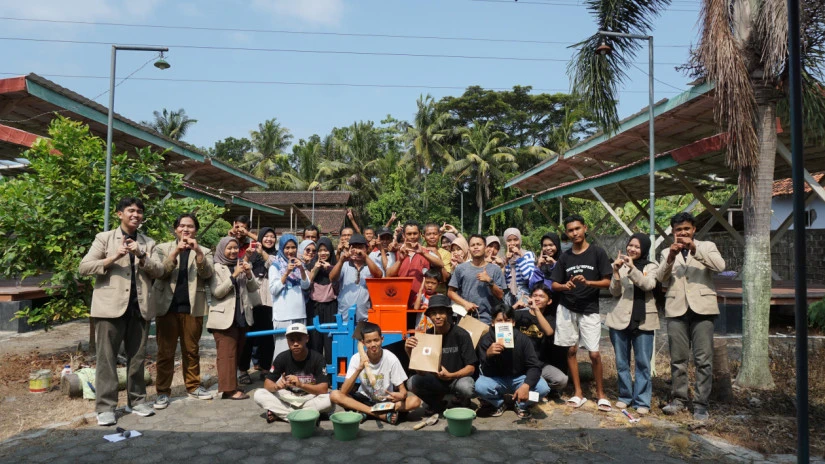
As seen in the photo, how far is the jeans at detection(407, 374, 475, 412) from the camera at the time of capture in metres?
5.39

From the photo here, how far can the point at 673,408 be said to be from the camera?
542 cm

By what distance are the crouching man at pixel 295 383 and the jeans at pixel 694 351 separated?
3.45 meters

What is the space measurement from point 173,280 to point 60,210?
3.00m

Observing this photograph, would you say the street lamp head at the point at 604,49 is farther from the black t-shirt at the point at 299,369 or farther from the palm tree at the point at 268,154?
the palm tree at the point at 268,154

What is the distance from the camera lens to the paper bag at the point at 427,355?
5238mm

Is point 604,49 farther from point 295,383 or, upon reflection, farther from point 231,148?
Result: point 231,148

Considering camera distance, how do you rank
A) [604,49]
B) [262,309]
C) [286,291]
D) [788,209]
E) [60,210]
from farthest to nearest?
[788,209], [604,49], [60,210], [262,309], [286,291]

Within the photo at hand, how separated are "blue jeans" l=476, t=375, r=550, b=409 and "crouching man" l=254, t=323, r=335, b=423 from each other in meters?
1.49

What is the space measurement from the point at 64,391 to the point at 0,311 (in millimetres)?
6131

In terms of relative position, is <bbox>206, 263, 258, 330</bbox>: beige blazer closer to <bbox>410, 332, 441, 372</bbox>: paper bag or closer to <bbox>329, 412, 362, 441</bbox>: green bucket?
<bbox>329, 412, 362, 441</bbox>: green bucket

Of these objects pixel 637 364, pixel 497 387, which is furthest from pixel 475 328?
pixel 637 364

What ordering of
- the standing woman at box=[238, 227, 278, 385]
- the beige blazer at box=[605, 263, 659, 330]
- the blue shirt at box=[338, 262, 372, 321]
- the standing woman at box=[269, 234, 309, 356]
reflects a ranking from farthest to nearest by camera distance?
the standing woman at box=[238, 227, 278, 385], the blue shirt at box=[338, 262, 372, 321], the standing woman at box=[269, 234, 309, 356], the beige blazer at box=[605, 263, 659, 330]

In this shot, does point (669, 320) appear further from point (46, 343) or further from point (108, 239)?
point (46, 343)

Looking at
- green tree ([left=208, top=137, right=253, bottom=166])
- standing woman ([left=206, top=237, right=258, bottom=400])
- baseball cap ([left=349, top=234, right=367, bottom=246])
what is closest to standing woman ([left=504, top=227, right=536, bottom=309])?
baseball cap ([left=349, top=234, right=367, bottom=246])
